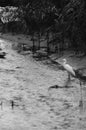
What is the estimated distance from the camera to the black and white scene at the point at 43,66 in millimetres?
5340

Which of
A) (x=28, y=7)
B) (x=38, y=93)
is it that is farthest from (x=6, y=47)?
(x=38, y=93)

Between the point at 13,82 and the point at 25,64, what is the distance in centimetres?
163

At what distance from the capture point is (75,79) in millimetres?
7277

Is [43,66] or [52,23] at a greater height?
[52,23]

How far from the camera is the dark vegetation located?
330 inches

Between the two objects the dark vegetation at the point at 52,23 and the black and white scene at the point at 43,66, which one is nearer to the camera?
the black and white scene at the point at 43,66

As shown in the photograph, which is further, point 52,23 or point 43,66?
point 52,23

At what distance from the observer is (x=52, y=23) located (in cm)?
1045

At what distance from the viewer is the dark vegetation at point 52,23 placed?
839 cm

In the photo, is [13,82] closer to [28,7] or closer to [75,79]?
[75,79]

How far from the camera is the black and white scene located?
17.5 ft

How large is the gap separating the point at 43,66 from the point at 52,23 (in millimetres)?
2265

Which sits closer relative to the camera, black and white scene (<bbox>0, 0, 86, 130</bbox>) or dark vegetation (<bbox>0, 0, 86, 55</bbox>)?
black and white scene (<bbox>0, 0, 86, 130</bbox>)

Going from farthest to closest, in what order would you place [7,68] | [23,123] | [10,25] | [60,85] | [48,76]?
1. [10,25]
2. [7,68]
3. [48,76]
4. [60,85]
5. [23,123]
